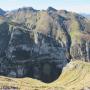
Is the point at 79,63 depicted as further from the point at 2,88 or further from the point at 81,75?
the point at 2,88

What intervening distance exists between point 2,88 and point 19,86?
799cm

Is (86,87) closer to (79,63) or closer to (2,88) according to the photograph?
(2,88)

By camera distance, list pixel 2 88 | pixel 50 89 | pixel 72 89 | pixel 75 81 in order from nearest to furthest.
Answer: pixel 2 88 → pixel 50 89 → pixel 72 89 → pixel 75 81

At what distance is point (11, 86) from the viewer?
106m

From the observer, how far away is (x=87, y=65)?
18038 centimetres

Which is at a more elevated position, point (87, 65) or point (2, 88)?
point (2, 88)

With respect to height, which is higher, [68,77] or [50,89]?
[50,89]

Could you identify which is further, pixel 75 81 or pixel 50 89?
pixel 75 81

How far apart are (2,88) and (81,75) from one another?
74181 mm

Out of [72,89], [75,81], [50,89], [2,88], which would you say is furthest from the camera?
[75,81]

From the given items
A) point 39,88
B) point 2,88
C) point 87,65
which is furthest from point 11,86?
point 87,65

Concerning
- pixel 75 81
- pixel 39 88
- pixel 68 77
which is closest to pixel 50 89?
pixel 39 88

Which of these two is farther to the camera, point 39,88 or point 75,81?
point 75,81

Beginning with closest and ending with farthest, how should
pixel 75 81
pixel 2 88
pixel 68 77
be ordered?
pixel 2 88 < pixel 75 81 < pixel 68 77
